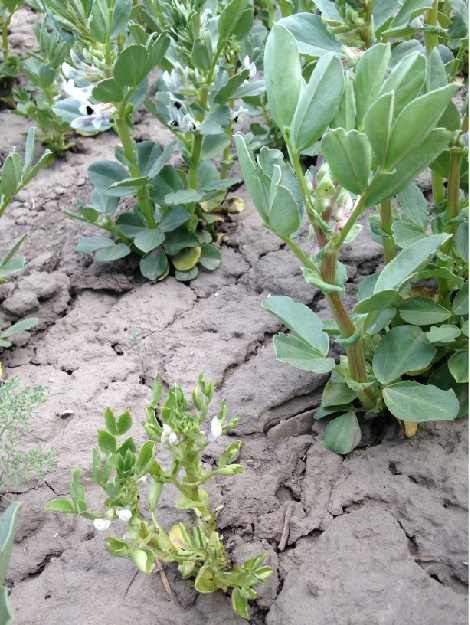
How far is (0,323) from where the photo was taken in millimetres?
2227

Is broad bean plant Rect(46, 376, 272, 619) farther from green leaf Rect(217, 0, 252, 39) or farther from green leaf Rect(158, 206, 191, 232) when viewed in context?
green leaf Rect(217, 0, 252, 39)

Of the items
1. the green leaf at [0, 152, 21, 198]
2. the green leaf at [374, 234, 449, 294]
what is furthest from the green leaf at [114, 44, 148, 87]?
the green leaf at [374, 234, 449, 294]

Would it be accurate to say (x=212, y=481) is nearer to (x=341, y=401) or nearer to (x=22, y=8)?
(x=341, y=401)

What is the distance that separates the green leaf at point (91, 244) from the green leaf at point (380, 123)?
62.3 inches

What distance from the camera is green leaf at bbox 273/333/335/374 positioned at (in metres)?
1.54

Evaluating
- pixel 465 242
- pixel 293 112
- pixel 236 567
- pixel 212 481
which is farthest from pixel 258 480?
pixel 293 112

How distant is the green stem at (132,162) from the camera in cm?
224

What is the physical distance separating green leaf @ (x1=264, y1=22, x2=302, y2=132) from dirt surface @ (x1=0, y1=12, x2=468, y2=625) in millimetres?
1010

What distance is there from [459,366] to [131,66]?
1351 mm

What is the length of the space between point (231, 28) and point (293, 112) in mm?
1015

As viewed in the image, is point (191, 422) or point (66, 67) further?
point (66, 67)

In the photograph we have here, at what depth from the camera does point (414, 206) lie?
5.96ft

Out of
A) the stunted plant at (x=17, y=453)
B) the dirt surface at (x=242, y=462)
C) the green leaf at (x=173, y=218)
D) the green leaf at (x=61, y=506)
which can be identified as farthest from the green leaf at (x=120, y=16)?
the green leaf at (x=61, y=506)

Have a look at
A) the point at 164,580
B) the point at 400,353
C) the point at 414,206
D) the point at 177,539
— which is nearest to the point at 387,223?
the point at 414,206
